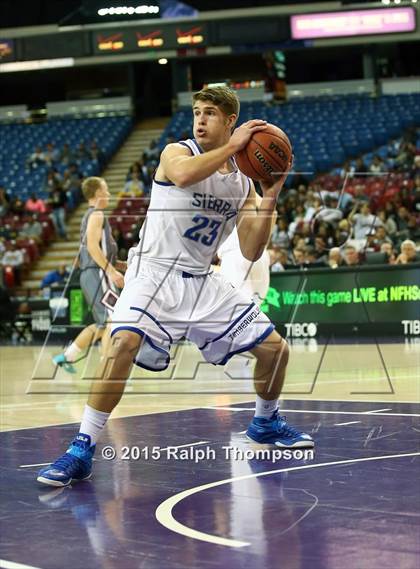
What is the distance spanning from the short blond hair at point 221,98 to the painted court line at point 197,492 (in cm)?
193

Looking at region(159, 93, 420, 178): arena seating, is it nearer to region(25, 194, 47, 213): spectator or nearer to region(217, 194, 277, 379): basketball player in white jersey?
region(25, 194, 47, 213): spectator

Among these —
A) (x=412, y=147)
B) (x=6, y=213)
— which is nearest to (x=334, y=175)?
(x=412, y=147)

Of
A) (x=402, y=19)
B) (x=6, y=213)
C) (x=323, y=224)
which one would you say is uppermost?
(x=402, y=19)

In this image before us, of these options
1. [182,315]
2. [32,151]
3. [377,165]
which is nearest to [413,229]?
[377,165]

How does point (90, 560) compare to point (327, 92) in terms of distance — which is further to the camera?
point (327, 92)

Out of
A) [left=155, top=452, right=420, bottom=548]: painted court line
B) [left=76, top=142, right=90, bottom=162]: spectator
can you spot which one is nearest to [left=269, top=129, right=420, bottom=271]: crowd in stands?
[left=76, top=142, right=90, bottom=162]: spectator

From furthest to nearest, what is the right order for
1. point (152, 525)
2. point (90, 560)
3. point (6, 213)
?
point (6, 213)
point (152, 525)
point (90, 560)

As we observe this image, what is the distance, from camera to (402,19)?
29.6 metres

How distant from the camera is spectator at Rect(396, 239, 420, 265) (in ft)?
52.6

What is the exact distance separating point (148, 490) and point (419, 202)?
14.7 m

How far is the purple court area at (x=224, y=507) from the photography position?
140 inches

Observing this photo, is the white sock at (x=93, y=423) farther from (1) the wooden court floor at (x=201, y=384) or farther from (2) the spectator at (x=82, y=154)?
(2) the spectator at (x=82, y=154)

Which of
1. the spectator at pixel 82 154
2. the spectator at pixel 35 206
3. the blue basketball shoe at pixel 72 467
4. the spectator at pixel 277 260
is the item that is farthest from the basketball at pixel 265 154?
the spectator at pixel 82 154

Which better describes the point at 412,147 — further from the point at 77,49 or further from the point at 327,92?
the point at 77,49
